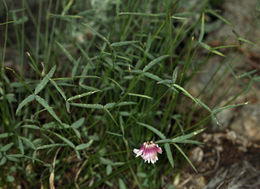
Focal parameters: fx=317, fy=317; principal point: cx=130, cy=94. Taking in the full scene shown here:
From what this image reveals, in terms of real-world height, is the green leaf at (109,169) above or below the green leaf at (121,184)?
above

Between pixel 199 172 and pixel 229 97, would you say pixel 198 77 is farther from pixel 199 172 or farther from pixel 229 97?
pixel 199 172

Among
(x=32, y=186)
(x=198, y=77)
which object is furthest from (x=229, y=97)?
(x=32, y=186)

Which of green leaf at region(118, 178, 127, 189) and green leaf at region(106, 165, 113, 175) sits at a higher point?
green leaf at region(106, 165, 113, 175)

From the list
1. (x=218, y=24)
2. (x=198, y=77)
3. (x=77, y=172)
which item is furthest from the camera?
(x=218, y=24)

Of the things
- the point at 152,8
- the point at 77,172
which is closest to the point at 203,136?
the point at 77,172

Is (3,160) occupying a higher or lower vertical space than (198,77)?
lower

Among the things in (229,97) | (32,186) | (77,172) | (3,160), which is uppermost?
(229,97)

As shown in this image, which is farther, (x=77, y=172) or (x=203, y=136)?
(x=203, y=136)

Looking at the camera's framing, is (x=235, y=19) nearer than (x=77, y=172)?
No

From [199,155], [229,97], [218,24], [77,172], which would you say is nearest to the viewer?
[77,172]

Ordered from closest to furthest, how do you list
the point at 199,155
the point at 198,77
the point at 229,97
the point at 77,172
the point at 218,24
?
the point at 77,172 → the point at 199,155 → the point at 229,97 → the point at 198,77 → the point at 218,24

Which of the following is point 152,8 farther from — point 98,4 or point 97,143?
point 97,143

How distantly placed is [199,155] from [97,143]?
54 cm

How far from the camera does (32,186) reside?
5.07 feet
